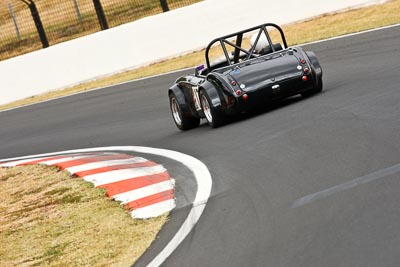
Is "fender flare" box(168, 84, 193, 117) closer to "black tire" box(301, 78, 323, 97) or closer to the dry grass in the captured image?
"black tire" box(301, 78, 323, 97)

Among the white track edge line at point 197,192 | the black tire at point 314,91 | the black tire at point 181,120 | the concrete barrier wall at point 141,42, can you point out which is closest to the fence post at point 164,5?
the concrete barrier wall at point 141,42

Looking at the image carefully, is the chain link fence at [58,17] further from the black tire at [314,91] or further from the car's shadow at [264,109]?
the black tire at [314,91]

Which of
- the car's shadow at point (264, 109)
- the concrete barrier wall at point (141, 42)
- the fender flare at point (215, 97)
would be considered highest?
the fender flare at point (215, 97)

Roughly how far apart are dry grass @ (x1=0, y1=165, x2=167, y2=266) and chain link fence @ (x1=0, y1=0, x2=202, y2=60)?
13595 millimetres

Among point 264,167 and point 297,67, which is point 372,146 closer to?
point 264,167

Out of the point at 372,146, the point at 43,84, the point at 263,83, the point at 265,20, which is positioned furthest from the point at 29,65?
the point at 372,146

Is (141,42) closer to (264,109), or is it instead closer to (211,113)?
(264,109)

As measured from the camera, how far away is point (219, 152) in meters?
10.8

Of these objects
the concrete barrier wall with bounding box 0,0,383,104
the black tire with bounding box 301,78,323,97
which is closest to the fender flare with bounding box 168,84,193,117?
the black tire with bounding box 301,78,323,97

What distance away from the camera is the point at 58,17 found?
88.9 ft

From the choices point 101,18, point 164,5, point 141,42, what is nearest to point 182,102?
point 141,42

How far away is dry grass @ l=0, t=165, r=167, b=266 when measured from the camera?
7660mm

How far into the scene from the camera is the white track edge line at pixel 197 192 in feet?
22.9

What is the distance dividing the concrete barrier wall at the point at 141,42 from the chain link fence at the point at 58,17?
1.06m
